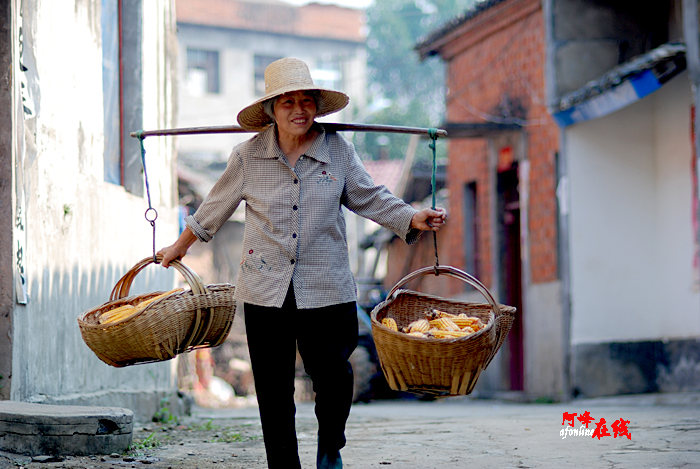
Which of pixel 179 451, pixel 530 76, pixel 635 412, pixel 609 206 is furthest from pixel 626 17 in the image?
pixel 179 451

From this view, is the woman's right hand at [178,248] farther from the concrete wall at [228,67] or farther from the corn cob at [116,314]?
the concrete wall at [228,67]

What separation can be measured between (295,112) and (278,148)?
0.18m

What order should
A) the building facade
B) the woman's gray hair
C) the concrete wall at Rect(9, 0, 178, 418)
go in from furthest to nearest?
the building facade
the concrete wall at Rect(9, 0, 178, 418)
the woman's gray hair

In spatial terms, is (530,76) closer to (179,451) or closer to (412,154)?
(412,154)

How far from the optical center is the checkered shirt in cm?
386

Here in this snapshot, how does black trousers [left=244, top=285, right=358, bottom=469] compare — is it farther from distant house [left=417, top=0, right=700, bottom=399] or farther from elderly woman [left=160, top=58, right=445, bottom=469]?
distant house [left=417, top=0, right=700, bottom=399]

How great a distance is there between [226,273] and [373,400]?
785 centimetres

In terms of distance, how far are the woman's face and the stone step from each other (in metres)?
1.86

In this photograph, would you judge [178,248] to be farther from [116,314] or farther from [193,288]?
[116,314]

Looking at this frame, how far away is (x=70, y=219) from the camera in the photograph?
6.09m

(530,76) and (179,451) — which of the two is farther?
(530,76)

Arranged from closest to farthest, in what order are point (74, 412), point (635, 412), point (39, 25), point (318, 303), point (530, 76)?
point (318, 303), point (74, 412), point (39, 25), point (635, 412), point (530, 76)

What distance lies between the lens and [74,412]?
4.67 m

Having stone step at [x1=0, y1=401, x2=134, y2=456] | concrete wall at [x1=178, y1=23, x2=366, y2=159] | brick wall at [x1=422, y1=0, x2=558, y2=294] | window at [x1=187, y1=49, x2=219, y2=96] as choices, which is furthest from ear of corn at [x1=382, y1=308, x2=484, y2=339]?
window at [x1=187, y1=49, x2=219, y2=96]
